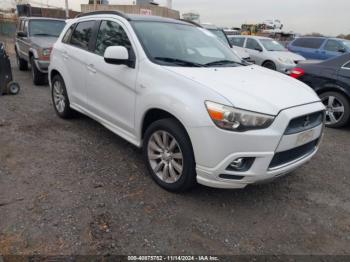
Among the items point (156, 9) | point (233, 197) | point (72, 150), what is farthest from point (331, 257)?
point (156, 9)

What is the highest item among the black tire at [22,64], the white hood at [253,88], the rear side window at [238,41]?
the white hood at [253,88]

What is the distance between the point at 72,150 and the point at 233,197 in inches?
91.7

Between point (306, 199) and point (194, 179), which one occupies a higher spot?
point (194, 179)

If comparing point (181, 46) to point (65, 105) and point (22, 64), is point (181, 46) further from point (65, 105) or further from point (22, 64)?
point (22, 64)

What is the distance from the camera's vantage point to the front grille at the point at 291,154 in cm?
302

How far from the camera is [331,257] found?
273cm

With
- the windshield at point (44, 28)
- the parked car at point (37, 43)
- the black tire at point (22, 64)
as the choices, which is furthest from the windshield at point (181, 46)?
the black tire at point (22, 64)

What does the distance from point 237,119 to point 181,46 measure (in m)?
1.56

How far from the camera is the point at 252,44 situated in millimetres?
13273

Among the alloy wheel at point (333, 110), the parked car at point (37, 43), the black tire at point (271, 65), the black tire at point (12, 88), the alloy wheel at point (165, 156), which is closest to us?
the alloy wheel at point (165, 156)

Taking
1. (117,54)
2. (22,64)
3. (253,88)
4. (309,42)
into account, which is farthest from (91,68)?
(309,42)

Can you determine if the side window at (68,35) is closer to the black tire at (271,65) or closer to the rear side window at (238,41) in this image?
the black tire at (271,65)

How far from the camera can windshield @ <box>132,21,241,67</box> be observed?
3693mm

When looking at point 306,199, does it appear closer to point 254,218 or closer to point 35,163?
point 254,218
